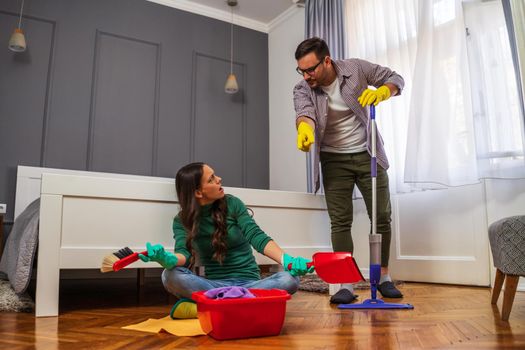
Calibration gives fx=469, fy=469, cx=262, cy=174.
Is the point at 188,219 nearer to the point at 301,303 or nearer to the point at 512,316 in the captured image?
the point at 301,303

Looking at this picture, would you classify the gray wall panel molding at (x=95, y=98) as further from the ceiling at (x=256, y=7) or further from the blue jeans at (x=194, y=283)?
the blue jeans at (x=194, y=283)

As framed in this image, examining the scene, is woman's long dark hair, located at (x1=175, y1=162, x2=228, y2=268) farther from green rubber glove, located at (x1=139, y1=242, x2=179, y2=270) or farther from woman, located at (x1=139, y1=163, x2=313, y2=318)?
green rubber glove, located at (x1=139, y1=242, x2=179, y2=270)

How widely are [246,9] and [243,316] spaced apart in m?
3.70

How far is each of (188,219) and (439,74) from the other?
5.66 feet

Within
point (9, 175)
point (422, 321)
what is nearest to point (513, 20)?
point (422, 321)

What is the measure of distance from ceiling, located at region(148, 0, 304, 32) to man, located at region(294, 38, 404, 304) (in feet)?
7.04

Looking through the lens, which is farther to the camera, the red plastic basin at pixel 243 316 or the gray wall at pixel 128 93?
the gray wall at pixel 128 93

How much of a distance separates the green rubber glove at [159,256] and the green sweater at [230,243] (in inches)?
6.6

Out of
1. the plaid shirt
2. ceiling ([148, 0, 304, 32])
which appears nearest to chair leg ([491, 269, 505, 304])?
the plaid shirt

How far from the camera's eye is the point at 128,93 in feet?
12.8

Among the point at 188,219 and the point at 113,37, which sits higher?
the point at 113,37

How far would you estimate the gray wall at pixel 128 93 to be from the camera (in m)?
3.49

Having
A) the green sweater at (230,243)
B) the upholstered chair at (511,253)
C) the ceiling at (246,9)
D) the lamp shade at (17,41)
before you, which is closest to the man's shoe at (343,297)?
the green sweater at (230,243)

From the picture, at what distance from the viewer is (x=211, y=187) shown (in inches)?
71.6
